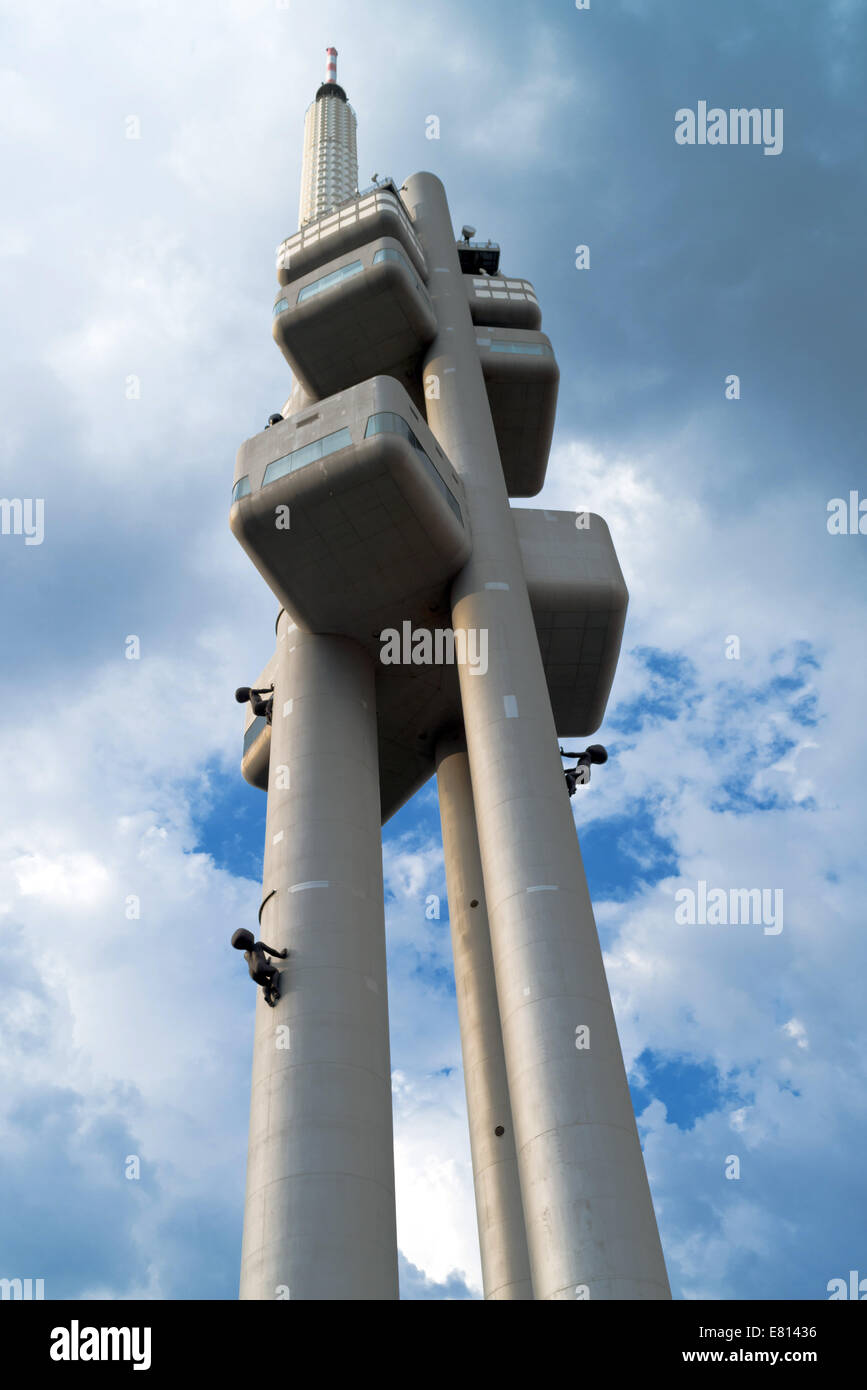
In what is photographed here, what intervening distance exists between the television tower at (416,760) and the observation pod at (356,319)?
130mm

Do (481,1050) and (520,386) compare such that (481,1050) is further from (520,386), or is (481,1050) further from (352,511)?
(520,386)

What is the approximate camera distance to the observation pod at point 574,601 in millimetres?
36156

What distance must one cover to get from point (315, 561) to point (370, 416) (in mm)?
4619

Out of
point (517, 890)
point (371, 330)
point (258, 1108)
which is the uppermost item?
point (371, 330)

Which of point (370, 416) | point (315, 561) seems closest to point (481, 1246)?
point (315, 561)

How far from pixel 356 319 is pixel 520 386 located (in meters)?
8.08

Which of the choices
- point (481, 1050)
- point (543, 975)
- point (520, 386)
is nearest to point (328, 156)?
point (520, 386)
